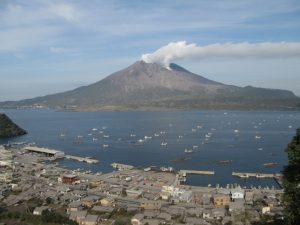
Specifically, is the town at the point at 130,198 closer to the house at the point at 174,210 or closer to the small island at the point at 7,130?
the house at the point at 174,210

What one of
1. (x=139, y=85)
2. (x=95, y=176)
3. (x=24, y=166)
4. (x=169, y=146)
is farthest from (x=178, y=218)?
(x=139, y=85)

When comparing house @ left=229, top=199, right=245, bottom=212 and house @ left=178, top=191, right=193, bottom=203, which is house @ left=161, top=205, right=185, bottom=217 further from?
house @ left=229, top=199, right=245, bottom=212

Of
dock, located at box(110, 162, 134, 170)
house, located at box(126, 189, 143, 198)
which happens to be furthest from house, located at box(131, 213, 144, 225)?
dock, located at box(110, 162, 134, 170)

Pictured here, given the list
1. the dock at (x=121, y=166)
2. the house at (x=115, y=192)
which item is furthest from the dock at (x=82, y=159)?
the house at (x=115, y=192)

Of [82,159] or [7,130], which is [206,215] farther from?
[7,130]

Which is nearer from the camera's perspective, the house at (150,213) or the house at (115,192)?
the house at (150,213)
